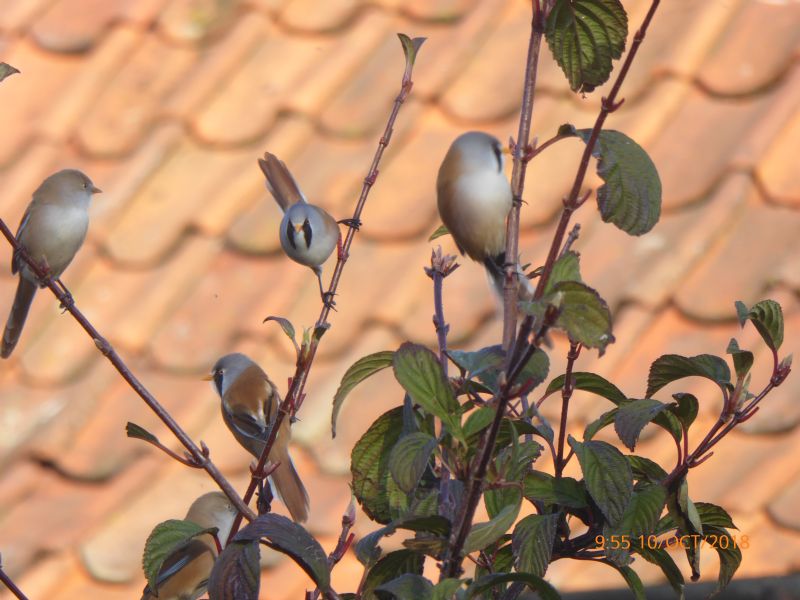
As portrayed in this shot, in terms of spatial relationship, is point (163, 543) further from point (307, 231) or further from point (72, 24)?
point (72, 24)

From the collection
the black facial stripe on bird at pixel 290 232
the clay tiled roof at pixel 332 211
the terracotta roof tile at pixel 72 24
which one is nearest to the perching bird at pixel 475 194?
the black facial stripe on bird at pixel 290 232

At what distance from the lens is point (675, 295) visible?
2.78 metres

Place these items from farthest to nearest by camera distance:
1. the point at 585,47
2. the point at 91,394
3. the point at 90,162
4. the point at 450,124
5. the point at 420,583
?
the point at 90,162 → the point at 450,124 → the point at 91,394 → the point at 585,47 → the point at 420,583

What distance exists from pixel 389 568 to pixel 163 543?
0.23 meters

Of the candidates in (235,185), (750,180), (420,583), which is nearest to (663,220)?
(750,180)

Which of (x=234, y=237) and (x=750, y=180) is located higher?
(x=750, y=180)

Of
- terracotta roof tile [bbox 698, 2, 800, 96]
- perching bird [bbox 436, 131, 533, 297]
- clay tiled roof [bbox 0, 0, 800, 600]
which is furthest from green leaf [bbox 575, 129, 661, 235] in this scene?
terracotta roof tile [bbox 698, 2, 800, 96]

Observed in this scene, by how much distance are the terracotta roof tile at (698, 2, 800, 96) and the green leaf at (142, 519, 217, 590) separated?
2.31 metres

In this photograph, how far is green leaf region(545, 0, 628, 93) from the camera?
1215 millimetres

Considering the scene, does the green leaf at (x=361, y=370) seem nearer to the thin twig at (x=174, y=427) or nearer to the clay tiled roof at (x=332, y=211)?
the thin twig at (x=174, y=427)

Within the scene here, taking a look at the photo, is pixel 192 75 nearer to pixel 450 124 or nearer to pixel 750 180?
pixel 450 124

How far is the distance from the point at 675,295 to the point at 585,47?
1620 mm

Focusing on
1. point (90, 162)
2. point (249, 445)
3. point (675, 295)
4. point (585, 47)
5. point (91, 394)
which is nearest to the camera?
point (585, 47)

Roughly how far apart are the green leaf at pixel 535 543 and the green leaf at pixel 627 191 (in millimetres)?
298
